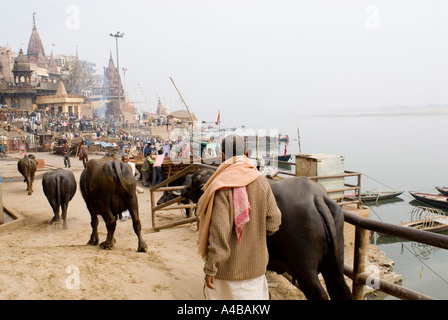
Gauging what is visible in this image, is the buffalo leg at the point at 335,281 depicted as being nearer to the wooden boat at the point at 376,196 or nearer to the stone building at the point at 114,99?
the wooden boat at the point at 376,196

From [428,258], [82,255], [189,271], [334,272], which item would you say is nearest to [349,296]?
[334,272]

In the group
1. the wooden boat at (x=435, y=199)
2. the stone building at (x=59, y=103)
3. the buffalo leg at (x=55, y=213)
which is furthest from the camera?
the stone building at (x=59, y=103)

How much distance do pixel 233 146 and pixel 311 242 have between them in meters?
1.02

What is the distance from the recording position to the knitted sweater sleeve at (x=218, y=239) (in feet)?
7.82

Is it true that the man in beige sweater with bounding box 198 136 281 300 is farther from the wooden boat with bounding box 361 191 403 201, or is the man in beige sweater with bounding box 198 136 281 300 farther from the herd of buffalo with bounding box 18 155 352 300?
the wooden boat with bounding box 361 191 403 201

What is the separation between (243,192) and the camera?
2.49 m

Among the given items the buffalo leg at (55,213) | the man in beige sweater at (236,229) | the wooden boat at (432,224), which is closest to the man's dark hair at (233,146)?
the man in beige sweater at (236,229)

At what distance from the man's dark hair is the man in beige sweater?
151 millimetres

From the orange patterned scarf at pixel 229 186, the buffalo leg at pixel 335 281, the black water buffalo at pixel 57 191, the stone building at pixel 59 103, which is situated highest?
the stone building at pixel 59 103

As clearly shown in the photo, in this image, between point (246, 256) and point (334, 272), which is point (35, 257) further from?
point (334, 272)

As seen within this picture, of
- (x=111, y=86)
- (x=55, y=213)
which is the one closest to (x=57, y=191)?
(x=55, y=213)

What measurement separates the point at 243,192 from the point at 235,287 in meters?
0.69

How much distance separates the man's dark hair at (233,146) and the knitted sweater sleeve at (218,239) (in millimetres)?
578

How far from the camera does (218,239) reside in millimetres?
2396
